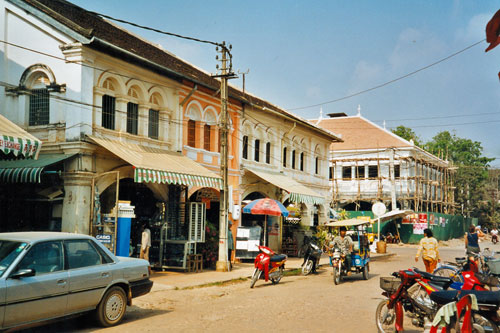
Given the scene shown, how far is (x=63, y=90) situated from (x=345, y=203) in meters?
35.8

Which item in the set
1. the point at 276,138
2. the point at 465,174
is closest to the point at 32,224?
the point at 276,138

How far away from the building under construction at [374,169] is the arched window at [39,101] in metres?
32.7

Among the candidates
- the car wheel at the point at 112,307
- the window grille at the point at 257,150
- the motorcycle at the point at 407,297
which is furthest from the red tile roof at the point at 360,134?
the car wheel at the point at 112,307

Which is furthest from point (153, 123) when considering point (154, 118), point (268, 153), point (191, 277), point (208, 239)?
point (268, 153)

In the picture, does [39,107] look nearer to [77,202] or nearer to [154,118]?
[77,202]

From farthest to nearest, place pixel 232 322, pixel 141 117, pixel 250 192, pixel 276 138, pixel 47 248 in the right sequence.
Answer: pixel 276 138 → pixel 250 192 → pixel 141 117 → pixel 232 322 → pixel 47 248

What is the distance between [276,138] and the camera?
26.3 m

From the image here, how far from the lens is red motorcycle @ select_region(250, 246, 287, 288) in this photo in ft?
47.5

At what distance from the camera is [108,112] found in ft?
52.3

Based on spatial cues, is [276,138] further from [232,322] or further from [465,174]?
[465,174]

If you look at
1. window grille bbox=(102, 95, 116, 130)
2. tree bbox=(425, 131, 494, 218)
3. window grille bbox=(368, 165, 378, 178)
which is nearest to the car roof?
window grille bbox=(102, 95, 116, 130)

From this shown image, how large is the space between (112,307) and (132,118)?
9448 millimetres

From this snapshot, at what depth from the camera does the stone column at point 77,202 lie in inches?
569

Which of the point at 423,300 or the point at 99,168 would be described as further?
the point at 99,168
